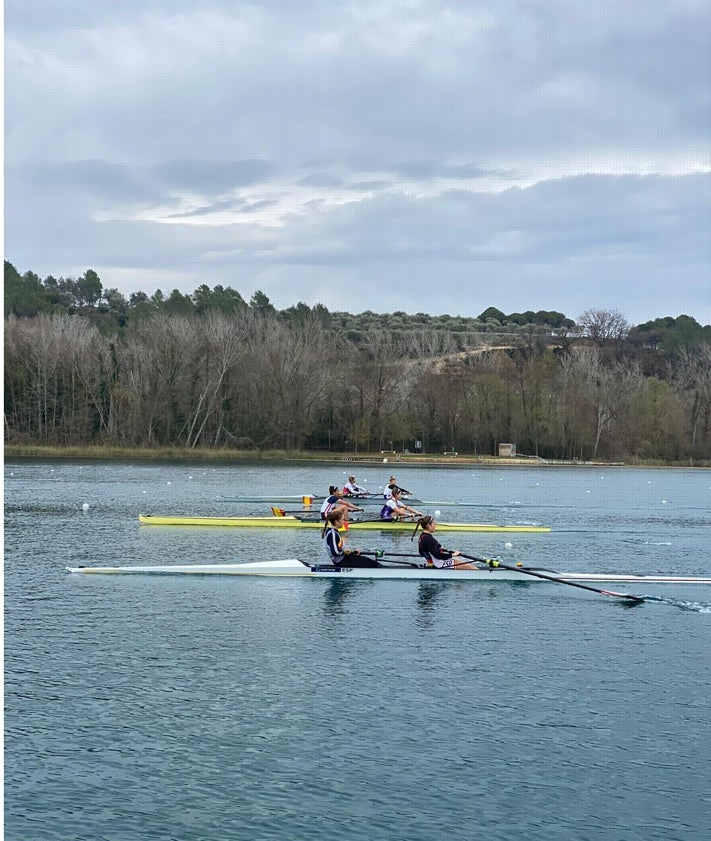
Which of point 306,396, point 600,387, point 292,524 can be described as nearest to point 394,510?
point 292,524

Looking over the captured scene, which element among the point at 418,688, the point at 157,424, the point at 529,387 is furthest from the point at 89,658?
the point at 529,387

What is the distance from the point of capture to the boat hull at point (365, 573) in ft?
54.8

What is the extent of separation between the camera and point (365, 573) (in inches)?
657

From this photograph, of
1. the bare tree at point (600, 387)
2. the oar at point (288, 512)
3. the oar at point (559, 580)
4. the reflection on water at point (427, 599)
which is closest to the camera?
the reflection on water at point (427, 599)

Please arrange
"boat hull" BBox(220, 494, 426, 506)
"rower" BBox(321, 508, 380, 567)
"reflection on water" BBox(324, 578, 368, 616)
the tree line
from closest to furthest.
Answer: "reflection on water" BBox(324, 578, 368, 616) → "rower" BBox(321, 508, 380, 567) → "boat hull" BBox(220, 494, 426, 506) → the tree line

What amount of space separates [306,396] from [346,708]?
5610cm

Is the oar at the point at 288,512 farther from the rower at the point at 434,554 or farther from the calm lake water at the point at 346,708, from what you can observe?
the rower at the point at 434,554

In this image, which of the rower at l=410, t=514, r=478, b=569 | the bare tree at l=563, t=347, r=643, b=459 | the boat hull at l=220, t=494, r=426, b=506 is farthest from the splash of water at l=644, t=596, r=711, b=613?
the bare tree at l=563, t=347, r=643, b=459

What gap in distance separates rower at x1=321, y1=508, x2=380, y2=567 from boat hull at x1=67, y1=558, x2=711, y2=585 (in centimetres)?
11

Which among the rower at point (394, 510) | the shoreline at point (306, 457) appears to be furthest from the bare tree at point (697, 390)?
the rower at point (394, 510)

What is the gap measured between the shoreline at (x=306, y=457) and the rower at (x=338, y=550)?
45495 millimetres

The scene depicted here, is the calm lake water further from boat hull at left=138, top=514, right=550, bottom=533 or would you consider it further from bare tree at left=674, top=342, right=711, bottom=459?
bare tree at left=674, top=342, right=711, bottom=459

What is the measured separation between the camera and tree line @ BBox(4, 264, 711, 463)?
6362 centimetres

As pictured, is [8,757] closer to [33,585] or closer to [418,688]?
[418,688]
